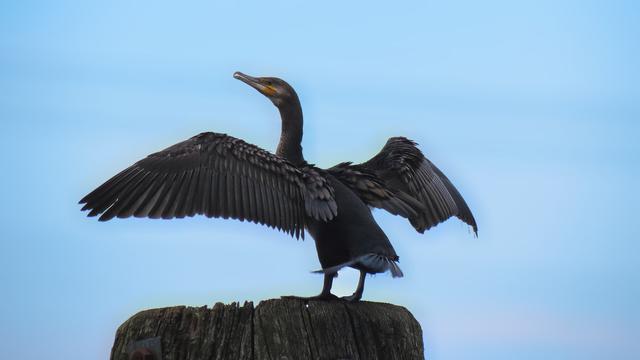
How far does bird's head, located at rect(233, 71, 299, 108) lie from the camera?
251 inches

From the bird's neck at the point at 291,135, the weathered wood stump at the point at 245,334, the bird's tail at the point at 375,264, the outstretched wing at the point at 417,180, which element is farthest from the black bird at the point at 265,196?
the weathered wood stump at the point at 245,334

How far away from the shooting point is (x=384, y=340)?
3.60m

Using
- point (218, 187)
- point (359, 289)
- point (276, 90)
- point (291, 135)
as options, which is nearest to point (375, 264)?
point (359, 289)

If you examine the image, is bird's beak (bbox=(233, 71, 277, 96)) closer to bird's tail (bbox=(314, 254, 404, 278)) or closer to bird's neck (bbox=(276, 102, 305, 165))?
bird's neck (bbox=(276, 102, 305, 165))

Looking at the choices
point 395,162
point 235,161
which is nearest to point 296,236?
point 235,161

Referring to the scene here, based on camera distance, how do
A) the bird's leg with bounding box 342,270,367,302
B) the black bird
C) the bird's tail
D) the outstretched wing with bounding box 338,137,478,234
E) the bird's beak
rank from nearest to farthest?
the bird's tail, the bird's leg with bounding box 342,270,367,302, the black bird, the outstretched wing with bounding box 338,137,478,234, the bird's beak

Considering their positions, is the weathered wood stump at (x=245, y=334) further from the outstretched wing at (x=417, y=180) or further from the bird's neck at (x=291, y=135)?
the bird's neck at (x=291, y=135)

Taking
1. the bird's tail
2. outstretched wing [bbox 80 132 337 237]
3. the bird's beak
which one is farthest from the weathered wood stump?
the bird's beak

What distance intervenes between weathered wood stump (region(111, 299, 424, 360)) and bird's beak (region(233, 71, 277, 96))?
3.25 m

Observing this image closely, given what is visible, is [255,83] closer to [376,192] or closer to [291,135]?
[291,135]

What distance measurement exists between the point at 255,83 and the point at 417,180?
1560 millimetres

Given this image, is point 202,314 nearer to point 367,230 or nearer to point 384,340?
point 384,340

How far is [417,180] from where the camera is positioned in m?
6.37

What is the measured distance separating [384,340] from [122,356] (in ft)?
3.70
